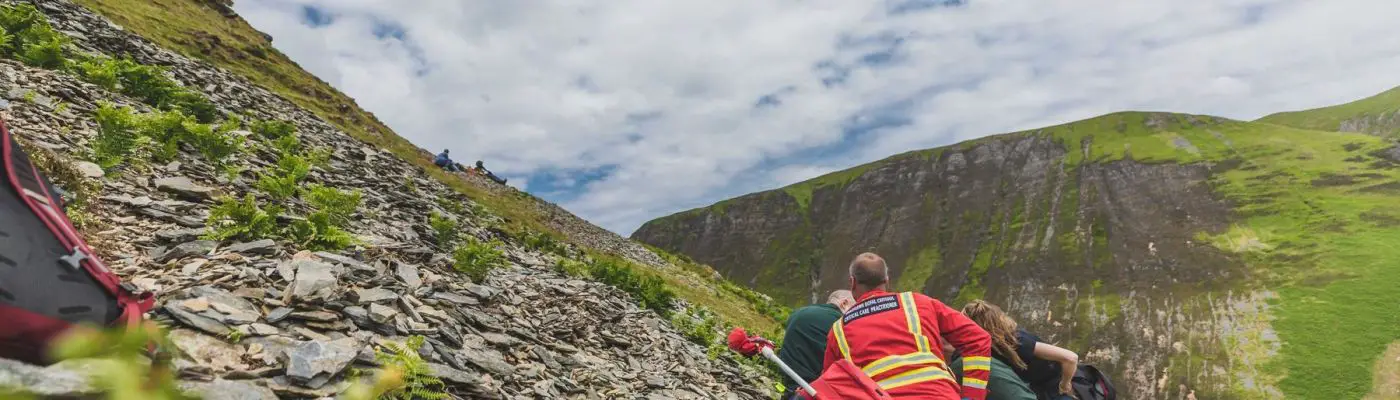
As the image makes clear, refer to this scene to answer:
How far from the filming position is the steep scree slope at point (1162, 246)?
91.4 metres

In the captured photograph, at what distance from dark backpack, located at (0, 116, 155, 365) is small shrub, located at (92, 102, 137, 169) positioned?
7902 millimetres

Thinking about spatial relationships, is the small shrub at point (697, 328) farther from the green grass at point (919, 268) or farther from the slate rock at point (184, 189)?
the green grass at point (919, 268)

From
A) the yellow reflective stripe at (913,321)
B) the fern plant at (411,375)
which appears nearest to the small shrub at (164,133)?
the fern plant at (411,375)

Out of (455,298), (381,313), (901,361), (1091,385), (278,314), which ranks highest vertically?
(278,314)

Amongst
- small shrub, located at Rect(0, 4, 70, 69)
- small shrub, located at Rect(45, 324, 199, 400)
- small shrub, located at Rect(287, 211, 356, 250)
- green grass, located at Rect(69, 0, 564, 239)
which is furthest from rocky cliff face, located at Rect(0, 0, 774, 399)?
green grass, located at Rect(69, 0, 564, 239)

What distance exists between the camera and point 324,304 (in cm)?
699

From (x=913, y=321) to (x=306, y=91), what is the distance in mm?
41424

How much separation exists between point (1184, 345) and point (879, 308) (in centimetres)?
12130

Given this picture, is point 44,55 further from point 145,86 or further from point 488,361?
point 488,361

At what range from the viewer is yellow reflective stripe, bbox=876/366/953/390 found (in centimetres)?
577

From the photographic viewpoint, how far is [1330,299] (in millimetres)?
96438

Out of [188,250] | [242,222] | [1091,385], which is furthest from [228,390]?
[1091,385]

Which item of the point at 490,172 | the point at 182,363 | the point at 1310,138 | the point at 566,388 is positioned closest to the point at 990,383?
the point at 566,388

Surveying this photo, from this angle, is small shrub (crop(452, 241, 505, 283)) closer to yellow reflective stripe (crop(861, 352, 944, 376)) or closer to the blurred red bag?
the blurred red bag
